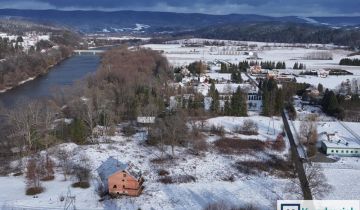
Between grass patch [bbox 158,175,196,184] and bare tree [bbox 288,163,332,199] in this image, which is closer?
bare tree [bbox 288,163,332,199]

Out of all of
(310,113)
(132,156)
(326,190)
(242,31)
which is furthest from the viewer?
(242,31)

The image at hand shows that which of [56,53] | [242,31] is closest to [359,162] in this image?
[56,53]

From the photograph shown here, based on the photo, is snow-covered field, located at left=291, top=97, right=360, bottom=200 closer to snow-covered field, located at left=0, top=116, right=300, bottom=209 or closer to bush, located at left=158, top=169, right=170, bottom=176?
snow-covered field, located at left=0, top=116, right=300, bottom=209

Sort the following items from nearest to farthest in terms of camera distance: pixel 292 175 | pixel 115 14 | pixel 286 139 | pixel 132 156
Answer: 1. pixel 292 175
2. pixel 132 156
3. pixel 286 139
4. pixel 115 14

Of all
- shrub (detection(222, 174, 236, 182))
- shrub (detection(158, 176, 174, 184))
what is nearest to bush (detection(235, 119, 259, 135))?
shrub (detection(222, 174, 236, 182))

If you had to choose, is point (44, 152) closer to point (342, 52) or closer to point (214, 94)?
point (214, 94)

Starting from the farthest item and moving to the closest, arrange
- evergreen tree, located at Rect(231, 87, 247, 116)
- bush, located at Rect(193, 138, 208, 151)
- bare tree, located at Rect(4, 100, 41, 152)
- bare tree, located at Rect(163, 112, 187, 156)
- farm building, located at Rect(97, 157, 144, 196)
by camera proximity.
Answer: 1. evergreen tree, located at Rect(231, 87, 247, 116)
2. bare tree, located at Rect(163, 112, 187, 156)
3. bush, located at Rect(193, 138, 208, 151)
4. bare tree, located at Rect(4, 100, 41, 152)
5. farm building, located at Rect(97, 157, 144, 196)

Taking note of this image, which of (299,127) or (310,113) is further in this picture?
(310,113)
